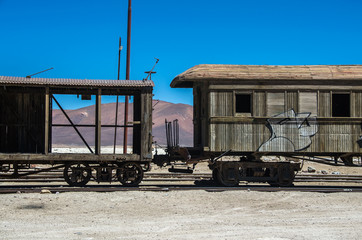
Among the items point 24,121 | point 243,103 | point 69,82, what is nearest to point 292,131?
point 243,103

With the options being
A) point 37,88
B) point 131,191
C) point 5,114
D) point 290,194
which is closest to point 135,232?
point 131,191

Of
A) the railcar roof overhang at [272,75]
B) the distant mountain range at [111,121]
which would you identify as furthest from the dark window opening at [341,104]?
the distant mountain range at [111,121]

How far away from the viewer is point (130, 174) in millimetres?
15461

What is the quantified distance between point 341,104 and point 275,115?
2959 millimetres

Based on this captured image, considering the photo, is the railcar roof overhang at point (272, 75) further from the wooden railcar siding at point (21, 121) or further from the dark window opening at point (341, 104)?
the wooden railcar siding at point (21, 121)

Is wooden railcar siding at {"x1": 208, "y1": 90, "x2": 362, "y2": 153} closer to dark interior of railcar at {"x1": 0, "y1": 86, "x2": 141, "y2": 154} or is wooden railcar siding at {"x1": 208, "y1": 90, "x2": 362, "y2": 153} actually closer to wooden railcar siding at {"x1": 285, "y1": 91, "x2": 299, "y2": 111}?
wooden railcar siding at {"x1": 285, "y1": 91, "x2": 299, "y2": 111}

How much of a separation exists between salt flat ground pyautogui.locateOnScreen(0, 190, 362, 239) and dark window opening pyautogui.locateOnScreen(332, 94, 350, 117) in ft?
11.4

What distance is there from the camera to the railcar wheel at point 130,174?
15336 millimetres

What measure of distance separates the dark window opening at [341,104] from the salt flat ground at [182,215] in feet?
11.4

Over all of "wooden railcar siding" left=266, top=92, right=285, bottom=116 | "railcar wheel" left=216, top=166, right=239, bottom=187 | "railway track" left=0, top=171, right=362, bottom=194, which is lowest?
"railway track" left=0, top=171, right=362, bottom=194

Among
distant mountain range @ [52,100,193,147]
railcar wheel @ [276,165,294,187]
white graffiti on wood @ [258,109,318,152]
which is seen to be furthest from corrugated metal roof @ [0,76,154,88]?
distant mountain range @ [52,100,193,147]

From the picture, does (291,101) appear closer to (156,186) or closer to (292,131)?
(292,131)

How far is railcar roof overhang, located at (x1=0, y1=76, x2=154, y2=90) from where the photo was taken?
14602mm

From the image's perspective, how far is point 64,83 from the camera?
14789 millimetres
